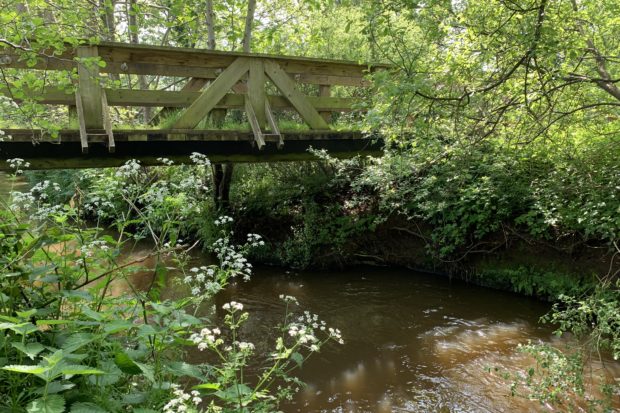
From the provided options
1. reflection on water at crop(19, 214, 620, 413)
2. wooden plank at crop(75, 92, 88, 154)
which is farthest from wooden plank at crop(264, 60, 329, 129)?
reflection on water at crop(19, 214, 620, 413)

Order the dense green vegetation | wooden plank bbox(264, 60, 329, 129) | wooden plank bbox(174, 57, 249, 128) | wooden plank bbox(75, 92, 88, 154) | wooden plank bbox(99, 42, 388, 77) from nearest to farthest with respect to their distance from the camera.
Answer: the dense green vegetation
wooden plank bbox(75, 92, 88, 154)
wooden plank bbox(99, 42, 388, 77)
wooden plank bbox(174, 57, 249, 128)
wooden plank bbox(264, 60, 329, 129)

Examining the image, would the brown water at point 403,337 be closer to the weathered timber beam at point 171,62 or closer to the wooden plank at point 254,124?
the wooden plank at point 254,124

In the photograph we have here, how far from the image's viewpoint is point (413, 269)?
28.7 ft

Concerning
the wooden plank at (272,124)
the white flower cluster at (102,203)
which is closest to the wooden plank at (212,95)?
the wooden plank at (272,124)

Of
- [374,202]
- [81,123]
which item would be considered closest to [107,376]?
[81,123]

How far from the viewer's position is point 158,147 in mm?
6430

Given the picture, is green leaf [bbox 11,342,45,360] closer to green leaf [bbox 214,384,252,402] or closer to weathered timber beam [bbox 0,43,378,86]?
green leaf [bbox 214,384,252,402]

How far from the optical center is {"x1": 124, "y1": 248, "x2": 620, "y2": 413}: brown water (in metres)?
4.83

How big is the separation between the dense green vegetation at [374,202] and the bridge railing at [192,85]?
0.46m

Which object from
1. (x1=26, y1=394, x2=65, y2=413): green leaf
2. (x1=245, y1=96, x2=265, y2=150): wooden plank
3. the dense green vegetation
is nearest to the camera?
(x1=26, y1=394, x2=65, y2=413): green leaf

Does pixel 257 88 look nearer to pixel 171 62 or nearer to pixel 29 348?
pixel 171 62

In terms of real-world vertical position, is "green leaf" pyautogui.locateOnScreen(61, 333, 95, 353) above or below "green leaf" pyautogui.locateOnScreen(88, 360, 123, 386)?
above

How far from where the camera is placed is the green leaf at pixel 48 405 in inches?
70.7

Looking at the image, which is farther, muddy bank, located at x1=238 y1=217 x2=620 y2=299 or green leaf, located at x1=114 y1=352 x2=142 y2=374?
muddy bank, located at x1=238 y1=217 x2=620 y2=299
